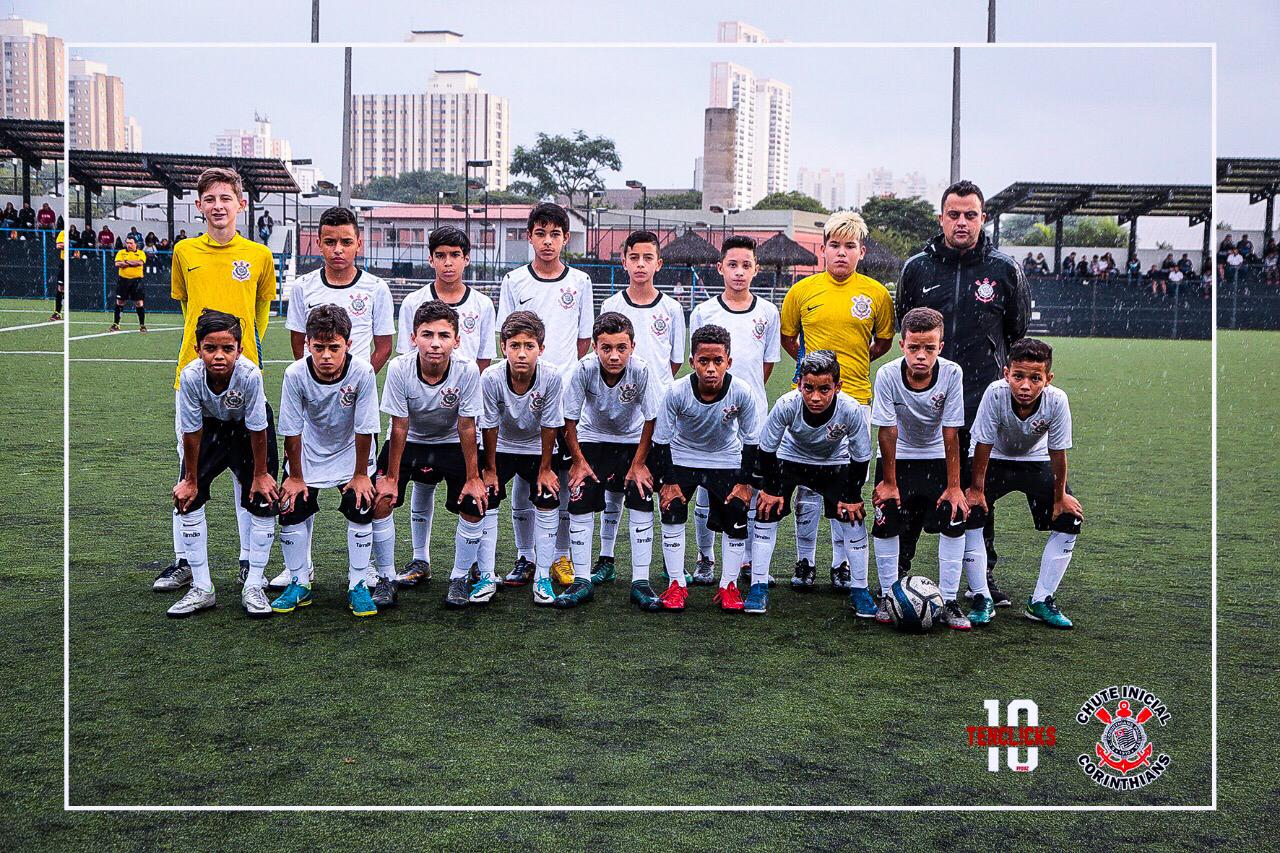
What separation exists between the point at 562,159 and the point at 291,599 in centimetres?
187

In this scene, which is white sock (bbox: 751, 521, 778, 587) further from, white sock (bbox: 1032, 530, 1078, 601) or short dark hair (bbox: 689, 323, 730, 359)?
white sock (bbox: 1032, 530, 1078, 601)

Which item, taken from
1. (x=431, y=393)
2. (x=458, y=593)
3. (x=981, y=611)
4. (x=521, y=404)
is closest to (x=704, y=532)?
(x=521, y=404)

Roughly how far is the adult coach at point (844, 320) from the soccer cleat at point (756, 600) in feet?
1.21

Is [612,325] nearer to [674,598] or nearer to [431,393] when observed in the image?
[431,393]

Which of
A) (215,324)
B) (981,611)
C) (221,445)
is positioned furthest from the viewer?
(981,611)

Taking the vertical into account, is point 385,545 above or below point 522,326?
below

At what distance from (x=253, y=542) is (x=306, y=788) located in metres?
1.70

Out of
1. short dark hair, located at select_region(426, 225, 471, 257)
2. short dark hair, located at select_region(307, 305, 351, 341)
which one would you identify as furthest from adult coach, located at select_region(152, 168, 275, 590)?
short dark hair, located at select_region(426, 225, 471, 257)

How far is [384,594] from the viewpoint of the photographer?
450 cm

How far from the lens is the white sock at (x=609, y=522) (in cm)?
516

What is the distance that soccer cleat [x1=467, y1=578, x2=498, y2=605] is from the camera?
14.8ft

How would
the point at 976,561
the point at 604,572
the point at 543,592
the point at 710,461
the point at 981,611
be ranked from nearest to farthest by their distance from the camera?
the point at 981,611
the point at 976,561
the point at 543,592
the point at 710,461
the point at 604,572

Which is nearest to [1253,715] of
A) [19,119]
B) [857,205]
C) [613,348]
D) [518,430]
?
[857,205]

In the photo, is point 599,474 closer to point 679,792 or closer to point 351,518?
point 351,518
